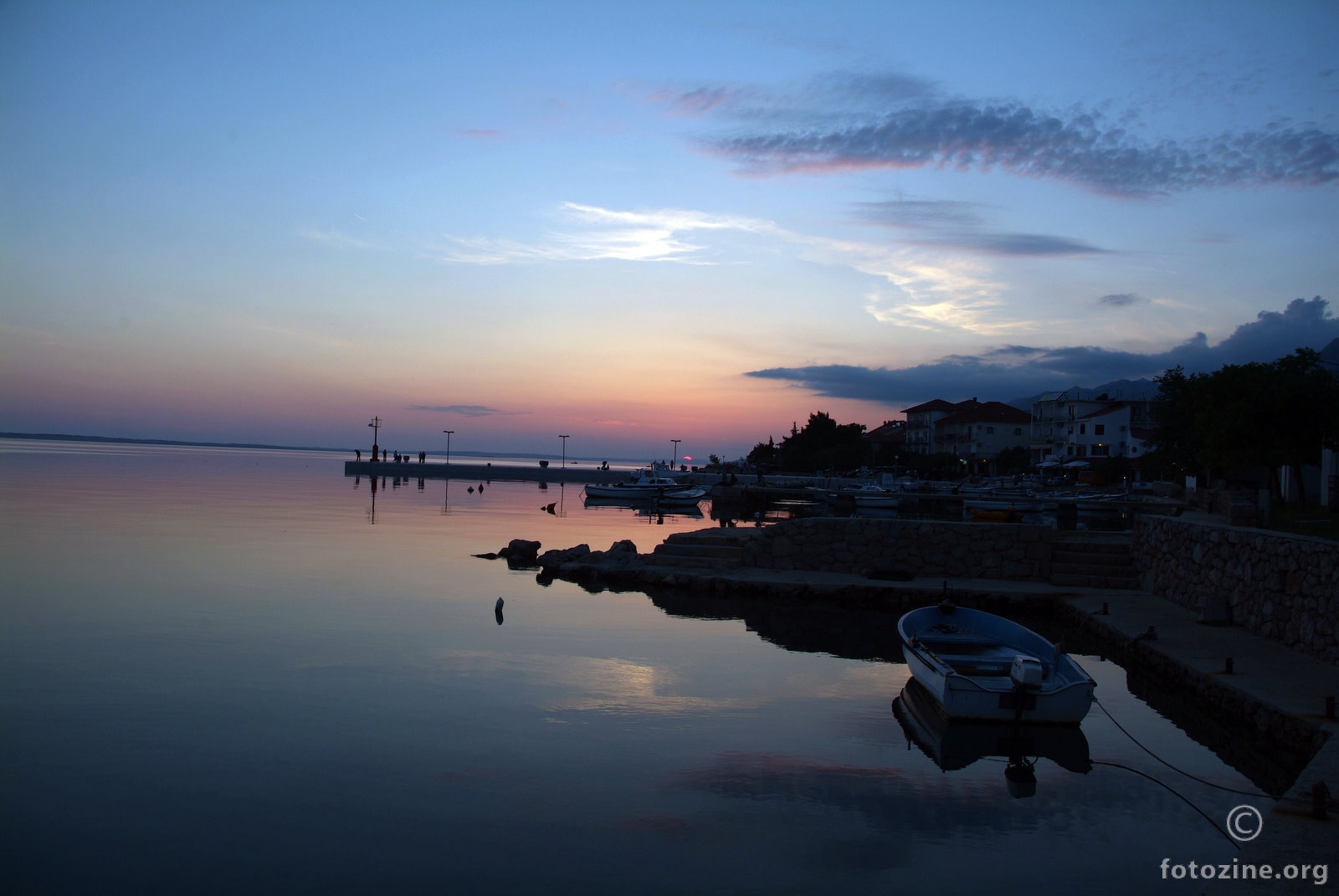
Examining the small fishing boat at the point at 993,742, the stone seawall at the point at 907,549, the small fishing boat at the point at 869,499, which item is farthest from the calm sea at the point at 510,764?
the small fishing boat at the point at 869,499

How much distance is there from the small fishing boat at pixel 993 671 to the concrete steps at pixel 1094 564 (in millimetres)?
6972

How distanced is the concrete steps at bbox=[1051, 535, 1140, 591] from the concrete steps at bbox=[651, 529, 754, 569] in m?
6.91

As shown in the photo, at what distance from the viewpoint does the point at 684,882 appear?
6.70 m

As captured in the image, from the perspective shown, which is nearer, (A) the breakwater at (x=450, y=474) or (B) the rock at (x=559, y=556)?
(B) the rock at (x=559, y=556)

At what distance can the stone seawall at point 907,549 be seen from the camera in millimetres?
19594

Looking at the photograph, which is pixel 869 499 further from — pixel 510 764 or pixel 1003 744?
pixel 510 764

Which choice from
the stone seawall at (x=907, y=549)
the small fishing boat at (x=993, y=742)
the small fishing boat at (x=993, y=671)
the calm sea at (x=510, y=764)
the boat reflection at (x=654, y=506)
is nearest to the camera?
the calm sea at (x=510, y=764)

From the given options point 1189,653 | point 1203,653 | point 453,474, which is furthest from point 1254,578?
point 453,474

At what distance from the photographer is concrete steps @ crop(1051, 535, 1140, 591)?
1864 centimetres

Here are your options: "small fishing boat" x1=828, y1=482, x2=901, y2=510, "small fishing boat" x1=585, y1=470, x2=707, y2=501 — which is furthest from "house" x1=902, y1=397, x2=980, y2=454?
"small fishing boat" x1=828, y1=482, x2=901, y2=510

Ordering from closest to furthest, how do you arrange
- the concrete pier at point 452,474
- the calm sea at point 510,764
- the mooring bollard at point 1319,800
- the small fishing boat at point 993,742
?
1. the mooring bollard at point 1319,800
2. the calm sea at point 510,764
3. the small fishing boat at point 993,742
4. the concrete pier at point 452,474

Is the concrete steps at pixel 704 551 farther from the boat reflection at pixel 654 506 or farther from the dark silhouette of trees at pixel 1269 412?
the boat reflection at pixel 654 506

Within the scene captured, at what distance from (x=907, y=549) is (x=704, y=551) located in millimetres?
4912

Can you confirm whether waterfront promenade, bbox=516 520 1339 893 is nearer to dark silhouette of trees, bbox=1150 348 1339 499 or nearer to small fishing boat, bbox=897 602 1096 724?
small fishing boat, bbox=897 602 1096 724
